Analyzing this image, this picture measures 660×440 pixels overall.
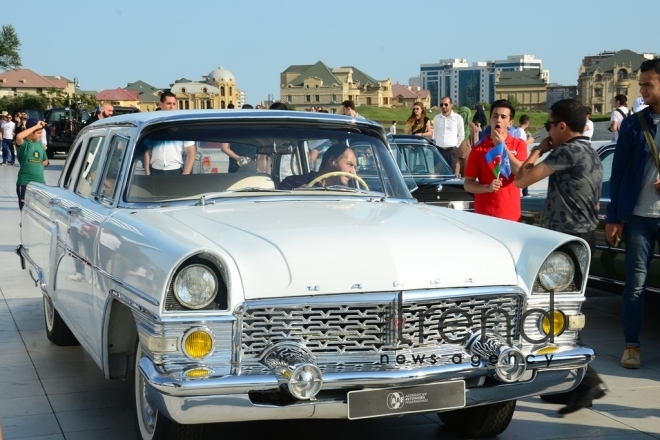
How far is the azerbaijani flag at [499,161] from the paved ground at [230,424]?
1413 millimetres

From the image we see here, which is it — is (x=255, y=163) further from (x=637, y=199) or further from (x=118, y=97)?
(x=118, y=97)

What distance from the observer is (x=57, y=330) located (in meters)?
7.53

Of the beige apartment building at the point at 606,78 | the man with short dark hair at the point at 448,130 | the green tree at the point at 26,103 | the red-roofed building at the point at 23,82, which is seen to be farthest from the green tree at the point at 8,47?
the man with short dark hair at the point at 448,130

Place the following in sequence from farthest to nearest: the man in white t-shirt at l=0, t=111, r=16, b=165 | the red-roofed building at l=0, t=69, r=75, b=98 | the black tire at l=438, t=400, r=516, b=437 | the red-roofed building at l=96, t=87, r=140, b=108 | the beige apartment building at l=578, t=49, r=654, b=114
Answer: the red-roofed building at l=96, t=87, r=140, b=108 → the red-roofed building at l=0, t=69, r=75, b=98 → the beige apartment building at l=578, t=49, r=654, b=114 → the man in white t-shirt at l=0, t=111, r=16, b=165 → the black tire at l=438, t=400, r=516, b=437

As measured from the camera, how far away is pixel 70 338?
7.57 metres

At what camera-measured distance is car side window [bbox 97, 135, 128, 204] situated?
584cm

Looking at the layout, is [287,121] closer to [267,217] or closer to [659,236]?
[267,217]

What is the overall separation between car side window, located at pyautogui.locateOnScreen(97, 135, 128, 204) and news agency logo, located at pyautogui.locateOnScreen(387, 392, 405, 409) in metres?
2.12

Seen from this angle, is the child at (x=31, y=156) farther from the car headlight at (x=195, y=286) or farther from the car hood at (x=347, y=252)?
the car headlight at (x=195, y=286)

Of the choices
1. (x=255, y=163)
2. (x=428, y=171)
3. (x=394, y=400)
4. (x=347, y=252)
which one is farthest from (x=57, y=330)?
(x=428, y=171)

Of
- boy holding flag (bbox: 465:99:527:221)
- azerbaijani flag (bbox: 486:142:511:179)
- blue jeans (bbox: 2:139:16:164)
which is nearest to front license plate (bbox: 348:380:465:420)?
boy holding flag (bbox: 465:99:527:221)

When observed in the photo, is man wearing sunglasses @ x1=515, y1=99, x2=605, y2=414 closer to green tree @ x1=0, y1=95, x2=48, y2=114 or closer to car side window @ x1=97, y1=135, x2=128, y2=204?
car side window @ x1=97, y1=135, x2=128, y2=204

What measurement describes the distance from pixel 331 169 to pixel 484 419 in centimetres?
167

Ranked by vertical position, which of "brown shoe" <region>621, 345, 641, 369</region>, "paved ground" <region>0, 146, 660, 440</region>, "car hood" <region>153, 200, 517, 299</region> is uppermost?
"car hood" <region>153, 200, 517, 299</region>
